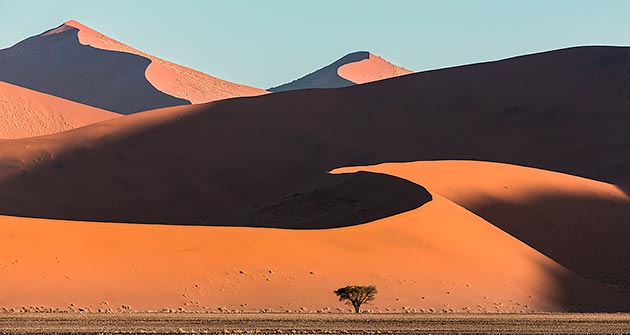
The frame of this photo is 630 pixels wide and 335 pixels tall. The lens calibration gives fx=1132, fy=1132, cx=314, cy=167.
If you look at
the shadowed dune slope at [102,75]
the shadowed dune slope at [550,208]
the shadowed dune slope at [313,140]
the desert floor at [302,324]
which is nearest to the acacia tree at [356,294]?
the desert floor at [302,324]

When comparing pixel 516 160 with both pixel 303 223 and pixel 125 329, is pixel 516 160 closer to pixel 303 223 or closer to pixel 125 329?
pixel 303 223

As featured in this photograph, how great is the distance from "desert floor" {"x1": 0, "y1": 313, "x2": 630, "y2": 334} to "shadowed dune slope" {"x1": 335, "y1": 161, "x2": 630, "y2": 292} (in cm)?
1556

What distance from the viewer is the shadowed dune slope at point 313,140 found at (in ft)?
219

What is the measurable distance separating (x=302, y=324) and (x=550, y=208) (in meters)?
25.6

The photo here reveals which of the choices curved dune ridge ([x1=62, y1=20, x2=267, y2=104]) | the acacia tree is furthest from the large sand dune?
curved dune ridge ([x1=62, y1=20, x2=267, y2=104])

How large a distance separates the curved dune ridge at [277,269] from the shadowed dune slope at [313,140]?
78.4ft

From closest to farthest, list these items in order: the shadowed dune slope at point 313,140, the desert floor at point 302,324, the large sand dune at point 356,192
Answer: the desert floor at point 302,324 < the large sand dune at point 356,192 < the shadowed dune slope at point 313,140

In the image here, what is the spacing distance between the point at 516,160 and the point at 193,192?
73.4 ft

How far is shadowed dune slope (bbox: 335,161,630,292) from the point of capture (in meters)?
43.8

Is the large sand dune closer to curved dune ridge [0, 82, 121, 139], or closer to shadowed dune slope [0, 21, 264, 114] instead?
curved dune ridge [0, 82, 121, 139]

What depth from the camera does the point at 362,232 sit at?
3706cm

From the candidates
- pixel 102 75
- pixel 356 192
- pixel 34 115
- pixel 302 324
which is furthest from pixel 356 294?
pixel 102 75

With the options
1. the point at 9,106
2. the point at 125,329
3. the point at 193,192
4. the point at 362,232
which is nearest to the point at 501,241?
the point at 362,232

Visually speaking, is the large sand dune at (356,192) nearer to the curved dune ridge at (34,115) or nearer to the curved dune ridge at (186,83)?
the curved dune ridge at (34,115)
